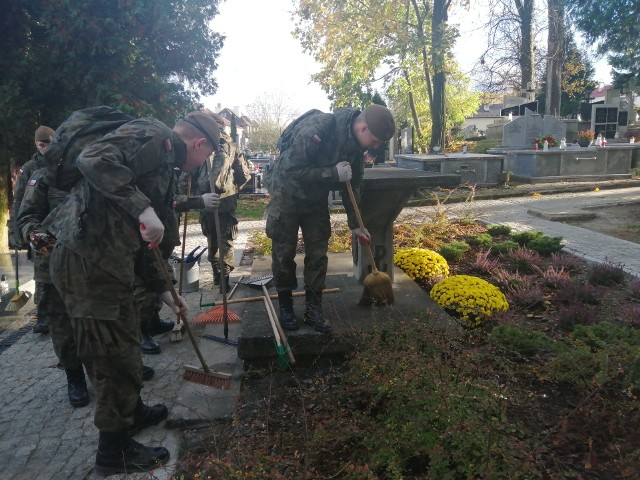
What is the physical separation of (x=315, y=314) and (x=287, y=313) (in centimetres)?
23

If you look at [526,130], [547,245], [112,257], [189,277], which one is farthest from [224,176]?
[526,130]

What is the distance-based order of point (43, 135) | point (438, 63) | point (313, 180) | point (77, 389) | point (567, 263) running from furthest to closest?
point (438, 63) < point (567, 263) < point (43, 135) < point (313, 180) < point (77, 389)

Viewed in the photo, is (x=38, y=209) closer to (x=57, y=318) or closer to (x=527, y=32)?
(x=57, y=318)

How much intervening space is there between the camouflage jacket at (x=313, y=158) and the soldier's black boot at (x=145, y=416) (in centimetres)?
157

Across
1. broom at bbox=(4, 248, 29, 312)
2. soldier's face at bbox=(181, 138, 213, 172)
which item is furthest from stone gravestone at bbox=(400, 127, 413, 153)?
soldier's face at bbox=(181, 138, 213, 172)

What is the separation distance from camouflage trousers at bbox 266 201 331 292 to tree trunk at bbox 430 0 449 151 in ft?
48.9

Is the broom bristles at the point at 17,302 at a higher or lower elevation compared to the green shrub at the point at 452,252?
lower

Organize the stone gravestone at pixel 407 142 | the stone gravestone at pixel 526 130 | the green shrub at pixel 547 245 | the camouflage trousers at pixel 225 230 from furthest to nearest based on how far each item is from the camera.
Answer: the stone gravestone at pixel 407 142 < the stone gravestone at pixel 526 130 < the green shrub at pixel 547 245 < the camouflage trousers at pixel 225 230

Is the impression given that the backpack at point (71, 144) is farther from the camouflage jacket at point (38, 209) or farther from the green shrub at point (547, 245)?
the green shrub at point (547, 245)

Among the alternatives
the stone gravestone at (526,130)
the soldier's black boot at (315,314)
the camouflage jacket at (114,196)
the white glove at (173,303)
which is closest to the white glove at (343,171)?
the soldier's black boot at (315,314)

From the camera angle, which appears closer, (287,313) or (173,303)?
(173,303)

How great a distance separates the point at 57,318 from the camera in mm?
3307

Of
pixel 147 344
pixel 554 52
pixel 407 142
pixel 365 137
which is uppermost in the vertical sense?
pixel 554 52

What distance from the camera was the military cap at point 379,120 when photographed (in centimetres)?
350
